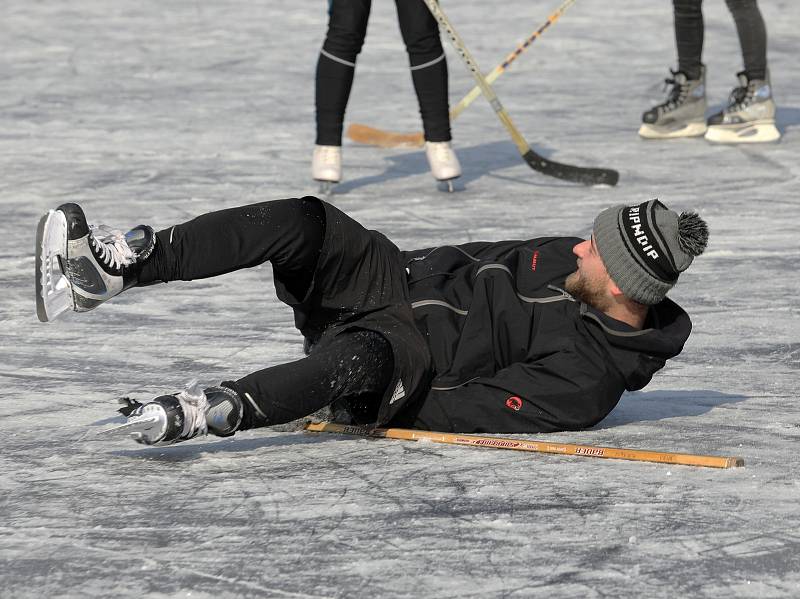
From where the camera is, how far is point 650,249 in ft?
10.4

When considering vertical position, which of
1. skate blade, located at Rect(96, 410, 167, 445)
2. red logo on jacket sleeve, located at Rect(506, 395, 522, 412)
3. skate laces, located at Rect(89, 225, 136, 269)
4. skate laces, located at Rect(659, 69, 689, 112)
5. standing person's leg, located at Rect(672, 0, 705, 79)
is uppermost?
skate laces, located at Rect(89, 225, 136, 269)

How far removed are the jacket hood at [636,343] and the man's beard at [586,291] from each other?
0.06 ft

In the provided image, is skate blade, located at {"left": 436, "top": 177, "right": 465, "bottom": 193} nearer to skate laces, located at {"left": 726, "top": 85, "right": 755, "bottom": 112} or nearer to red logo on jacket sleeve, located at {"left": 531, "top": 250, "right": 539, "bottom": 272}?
skate laces, located at {"left": 726, "top": 85, "right": 755, "bottom": 112}

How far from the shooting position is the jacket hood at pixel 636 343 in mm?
3207

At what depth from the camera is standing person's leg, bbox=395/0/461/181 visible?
6.36 meters

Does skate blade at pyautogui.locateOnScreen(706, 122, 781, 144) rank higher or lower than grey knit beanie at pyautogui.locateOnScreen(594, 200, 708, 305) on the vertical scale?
lower

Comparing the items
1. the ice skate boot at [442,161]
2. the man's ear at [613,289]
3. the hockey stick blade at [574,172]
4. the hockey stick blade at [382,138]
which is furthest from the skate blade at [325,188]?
the man's ear at [613,289]

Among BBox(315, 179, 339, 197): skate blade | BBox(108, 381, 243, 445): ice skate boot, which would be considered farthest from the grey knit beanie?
BBox(315, 179, 339, 197): skate blade

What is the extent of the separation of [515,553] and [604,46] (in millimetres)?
9222

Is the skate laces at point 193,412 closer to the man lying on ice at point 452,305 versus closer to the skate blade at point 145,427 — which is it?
the skate blade at point 145,427

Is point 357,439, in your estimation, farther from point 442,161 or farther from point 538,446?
point 442,161

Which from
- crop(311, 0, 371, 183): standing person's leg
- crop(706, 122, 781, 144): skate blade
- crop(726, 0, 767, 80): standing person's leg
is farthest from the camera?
crop(706, 122, 781, 144): skate blade

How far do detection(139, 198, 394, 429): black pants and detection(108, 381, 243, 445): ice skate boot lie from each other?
4 centimetres

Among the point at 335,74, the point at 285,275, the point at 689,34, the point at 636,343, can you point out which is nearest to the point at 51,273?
the point at 285,275
